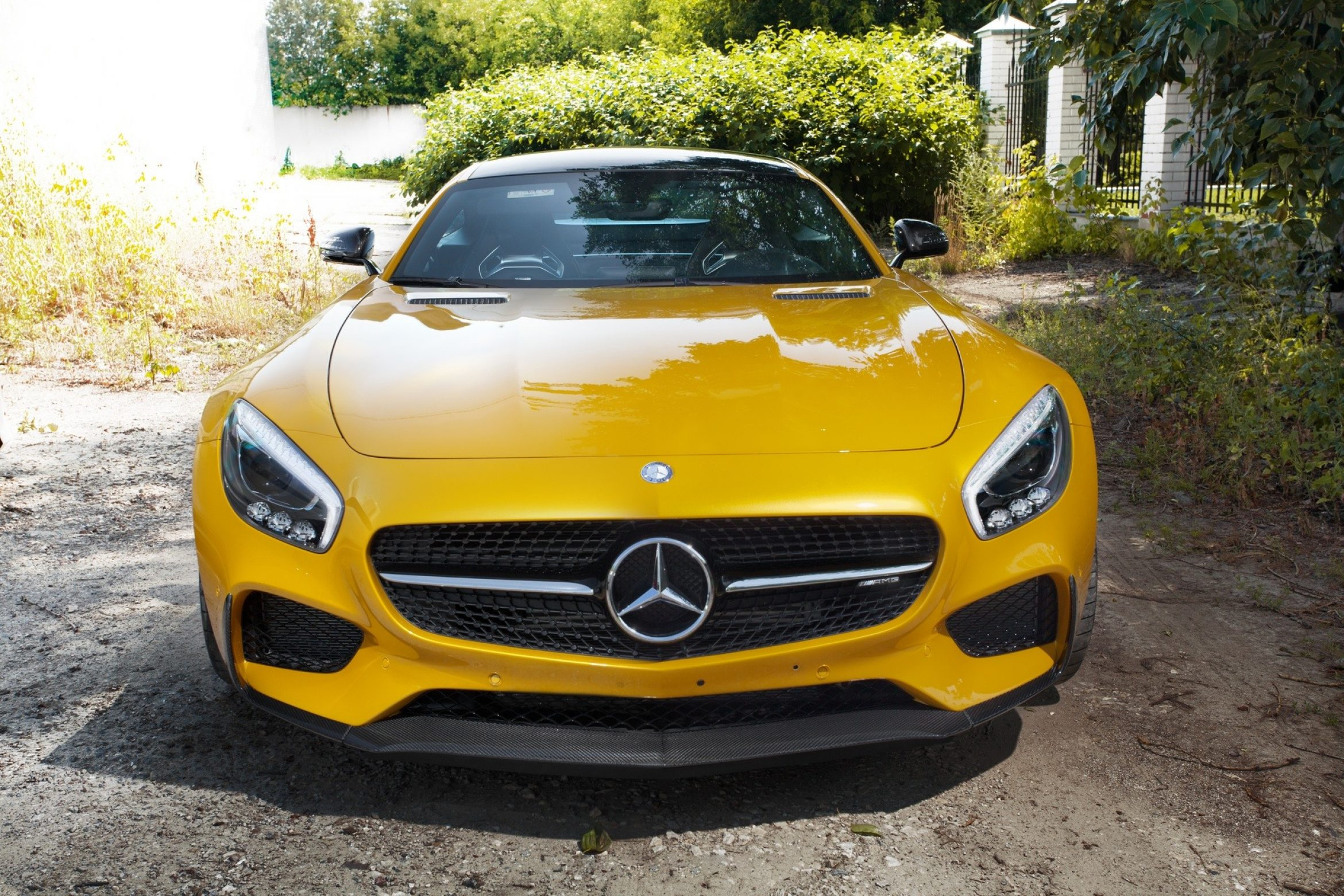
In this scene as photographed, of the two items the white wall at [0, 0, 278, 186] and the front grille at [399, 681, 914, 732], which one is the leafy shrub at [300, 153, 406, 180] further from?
the front grille at [399, 681, 914, 732]

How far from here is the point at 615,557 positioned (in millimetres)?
2256

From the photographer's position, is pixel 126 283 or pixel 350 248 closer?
pixel 350 248

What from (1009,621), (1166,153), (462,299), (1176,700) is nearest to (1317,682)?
(1176,700)

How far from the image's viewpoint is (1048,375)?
2.82 metres

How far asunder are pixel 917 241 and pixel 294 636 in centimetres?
262

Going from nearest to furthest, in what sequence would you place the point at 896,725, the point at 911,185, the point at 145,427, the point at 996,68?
the point at 896,725 < the point at 145,427 < the point at 911,185 < the point at 996,68

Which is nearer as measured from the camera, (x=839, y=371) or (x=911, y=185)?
(x=839, y=371)

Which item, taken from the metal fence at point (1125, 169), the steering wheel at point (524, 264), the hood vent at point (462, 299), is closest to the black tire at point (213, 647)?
the hood vent at point (462, 299)

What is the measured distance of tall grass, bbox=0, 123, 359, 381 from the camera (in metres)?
7.62

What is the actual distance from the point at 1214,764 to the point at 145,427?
16.8ft

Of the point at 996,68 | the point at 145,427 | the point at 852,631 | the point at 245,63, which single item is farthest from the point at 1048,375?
the point at 245,63

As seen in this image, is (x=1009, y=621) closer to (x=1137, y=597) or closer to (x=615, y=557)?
(x=615, y=557)

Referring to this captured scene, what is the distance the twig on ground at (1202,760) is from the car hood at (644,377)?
3.08 ft

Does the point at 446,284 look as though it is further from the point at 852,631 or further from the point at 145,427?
the point at 145,427
